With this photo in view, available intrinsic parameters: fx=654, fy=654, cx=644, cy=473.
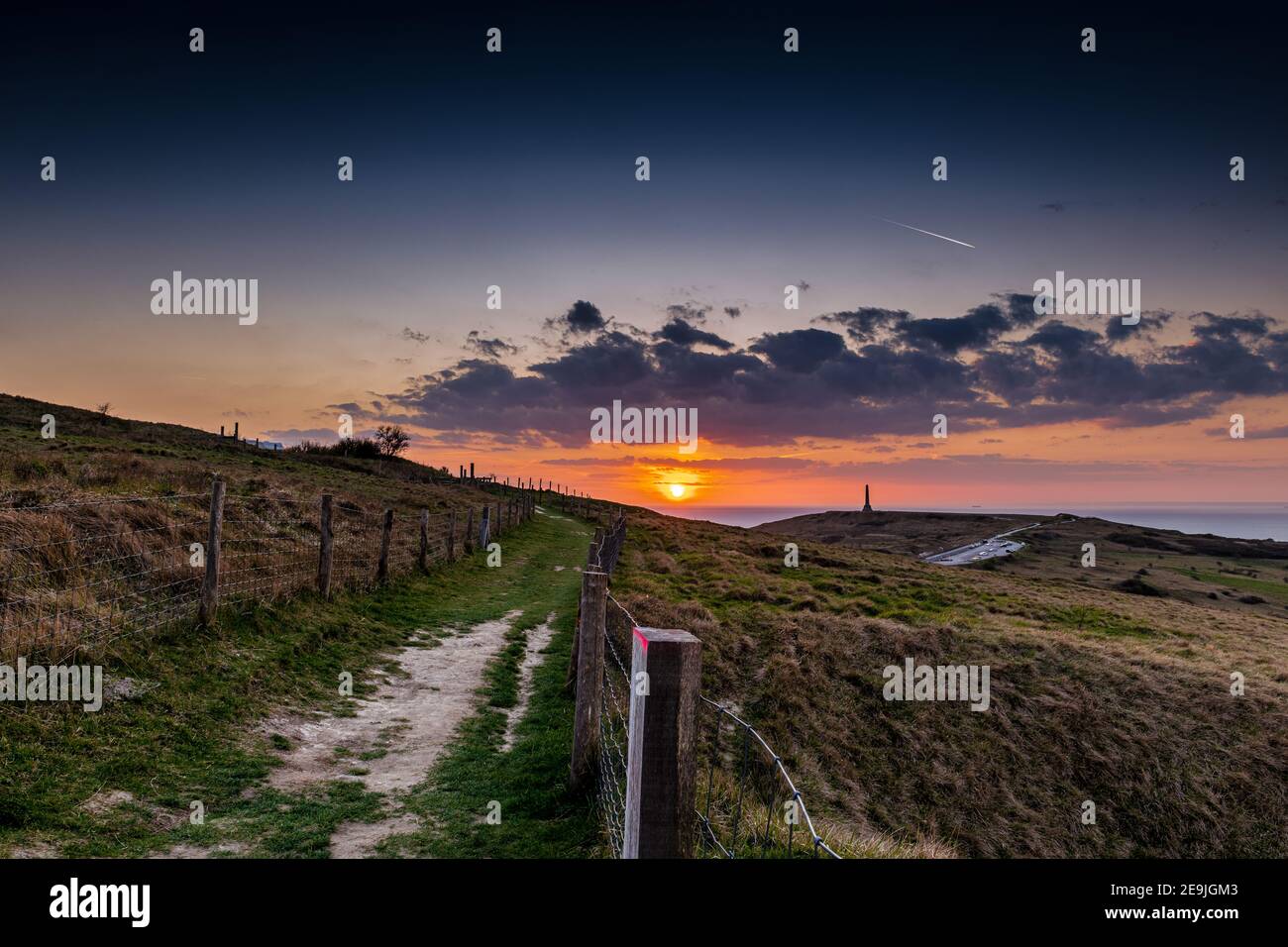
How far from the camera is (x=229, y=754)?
745cm

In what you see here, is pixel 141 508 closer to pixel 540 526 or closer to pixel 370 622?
pixel 370 622

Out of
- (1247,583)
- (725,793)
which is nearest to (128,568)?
(725,793)

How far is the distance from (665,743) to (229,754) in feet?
21.6

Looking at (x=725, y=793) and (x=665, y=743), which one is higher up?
(x=665, y=743)

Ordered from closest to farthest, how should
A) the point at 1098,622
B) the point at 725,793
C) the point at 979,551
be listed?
the point at 725,793 → the point at 1098,622 → the point at 979,551

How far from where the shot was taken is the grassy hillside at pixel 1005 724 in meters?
12.1

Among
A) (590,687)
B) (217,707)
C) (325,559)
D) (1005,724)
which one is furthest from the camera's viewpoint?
A: (1005,724)

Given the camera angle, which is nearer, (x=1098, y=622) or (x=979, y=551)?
(x=1098, y=622)

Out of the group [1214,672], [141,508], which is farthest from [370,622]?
[1214,672]

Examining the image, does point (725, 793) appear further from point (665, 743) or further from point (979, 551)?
point (979, 551)

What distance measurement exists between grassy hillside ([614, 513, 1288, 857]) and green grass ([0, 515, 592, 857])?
17.6 feet

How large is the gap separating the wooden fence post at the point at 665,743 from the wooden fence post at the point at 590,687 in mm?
3392

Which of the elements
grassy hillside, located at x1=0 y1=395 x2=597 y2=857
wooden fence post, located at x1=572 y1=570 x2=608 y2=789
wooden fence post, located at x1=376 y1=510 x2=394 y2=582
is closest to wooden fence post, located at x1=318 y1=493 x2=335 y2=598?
grassy hillside, located at x1=0 y1=395 x2=597 y2=857
